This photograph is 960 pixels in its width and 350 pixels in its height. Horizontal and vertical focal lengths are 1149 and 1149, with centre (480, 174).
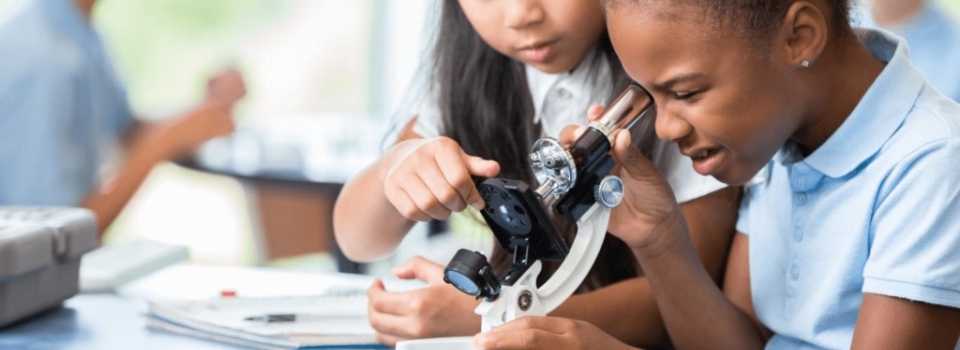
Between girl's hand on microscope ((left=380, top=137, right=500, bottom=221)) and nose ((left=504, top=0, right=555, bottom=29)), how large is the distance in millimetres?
180

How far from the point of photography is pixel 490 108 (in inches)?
61.7

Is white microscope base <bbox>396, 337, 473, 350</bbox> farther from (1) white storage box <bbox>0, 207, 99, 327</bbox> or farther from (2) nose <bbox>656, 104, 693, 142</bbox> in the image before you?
(1) white storage box <bbox>0, 207, 99, 327</bbox>

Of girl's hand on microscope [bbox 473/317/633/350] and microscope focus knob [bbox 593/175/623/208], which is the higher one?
microscope focus knob [bbox 593/175/623/208]

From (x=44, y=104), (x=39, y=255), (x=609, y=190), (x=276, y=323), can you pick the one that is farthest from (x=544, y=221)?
(x=44, y=104)

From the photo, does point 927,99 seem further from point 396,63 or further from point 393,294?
point 396,63

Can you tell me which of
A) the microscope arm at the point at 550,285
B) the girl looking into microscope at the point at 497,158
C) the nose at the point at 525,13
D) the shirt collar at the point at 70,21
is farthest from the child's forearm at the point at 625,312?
the shirt collar at the point at 70,21

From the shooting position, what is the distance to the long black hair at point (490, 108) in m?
1.51

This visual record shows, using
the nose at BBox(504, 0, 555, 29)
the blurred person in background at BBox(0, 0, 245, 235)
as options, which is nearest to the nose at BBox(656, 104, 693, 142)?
the nose at BBox(504, 0, 555, 29)

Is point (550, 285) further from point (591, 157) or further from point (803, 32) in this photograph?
point (803, 32)

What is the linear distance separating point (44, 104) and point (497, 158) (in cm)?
147

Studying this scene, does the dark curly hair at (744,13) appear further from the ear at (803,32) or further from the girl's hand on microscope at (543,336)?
Result: the girl's hand on microscope at (543,336)

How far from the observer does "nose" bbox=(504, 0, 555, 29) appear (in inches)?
50.4

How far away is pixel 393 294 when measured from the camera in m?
1.30

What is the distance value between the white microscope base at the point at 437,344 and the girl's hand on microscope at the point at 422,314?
0.17 m
